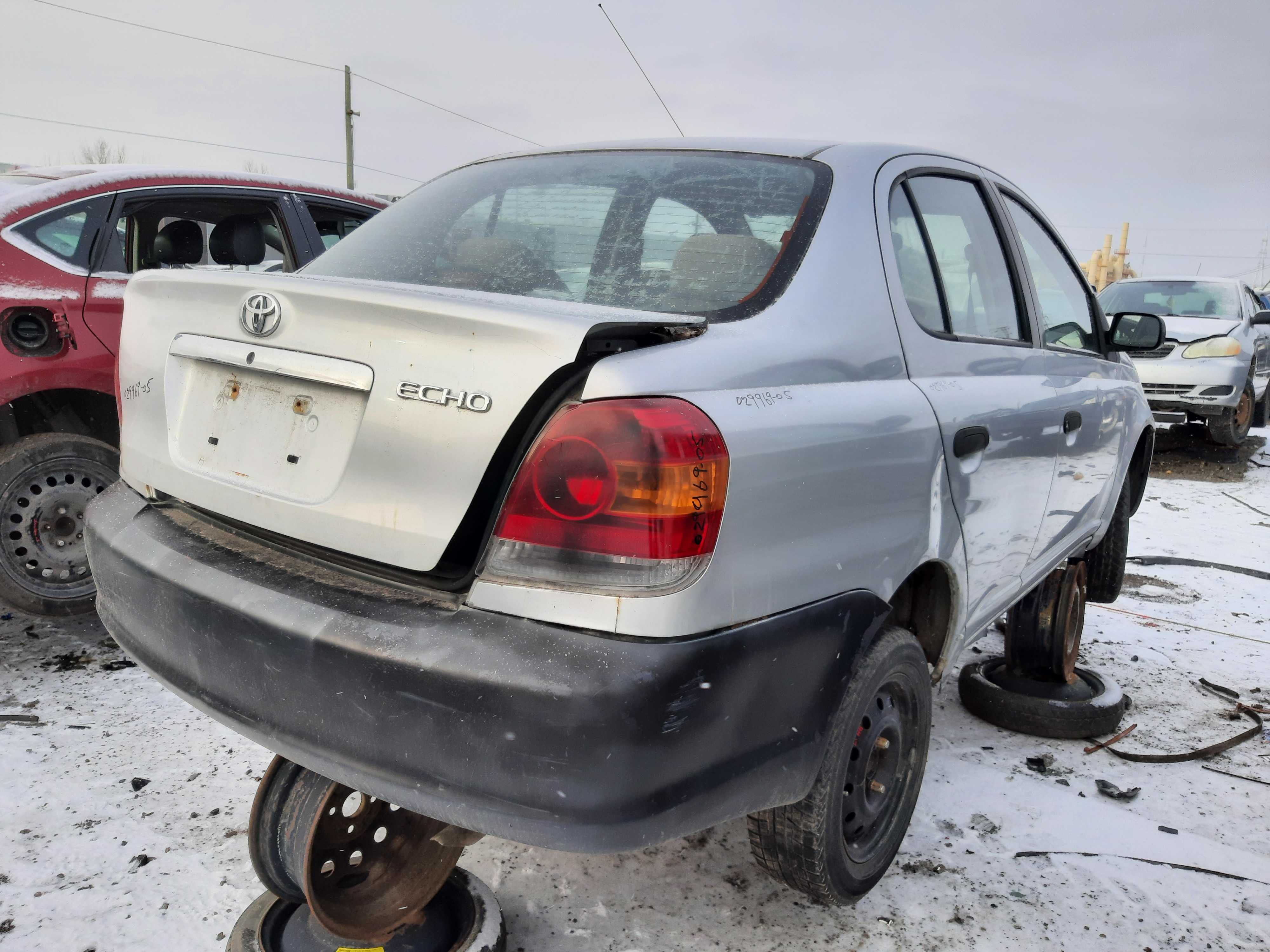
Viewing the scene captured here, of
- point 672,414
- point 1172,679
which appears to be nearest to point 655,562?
point 672,414

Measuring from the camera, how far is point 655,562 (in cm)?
139

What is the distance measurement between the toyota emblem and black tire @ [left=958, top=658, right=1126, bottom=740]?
2.70 meters

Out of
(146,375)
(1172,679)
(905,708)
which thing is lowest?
(1172,679)

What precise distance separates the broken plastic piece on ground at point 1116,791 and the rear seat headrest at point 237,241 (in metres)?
3.63

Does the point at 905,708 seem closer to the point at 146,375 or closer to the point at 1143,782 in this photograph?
the point at 1143,782

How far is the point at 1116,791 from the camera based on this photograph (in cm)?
280

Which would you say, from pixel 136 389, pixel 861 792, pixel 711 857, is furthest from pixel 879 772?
pixel 136 389

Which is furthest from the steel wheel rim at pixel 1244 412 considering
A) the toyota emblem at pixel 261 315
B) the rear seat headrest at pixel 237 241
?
the toyota emblem at pixel 261 315

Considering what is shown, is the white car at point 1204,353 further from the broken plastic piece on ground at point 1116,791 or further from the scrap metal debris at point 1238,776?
the broken plastic piece on ground at point 1116,791

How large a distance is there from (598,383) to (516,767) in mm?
585

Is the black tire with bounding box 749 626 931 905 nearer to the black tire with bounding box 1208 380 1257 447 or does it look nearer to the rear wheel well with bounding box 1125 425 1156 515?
the rear wheel well with bounding box 1125 425 1156 515

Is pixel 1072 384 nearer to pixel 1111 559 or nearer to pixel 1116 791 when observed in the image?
pixel 1116 791

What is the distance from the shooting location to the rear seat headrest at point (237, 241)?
12.6 ft

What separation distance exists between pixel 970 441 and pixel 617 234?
37.2 inches
